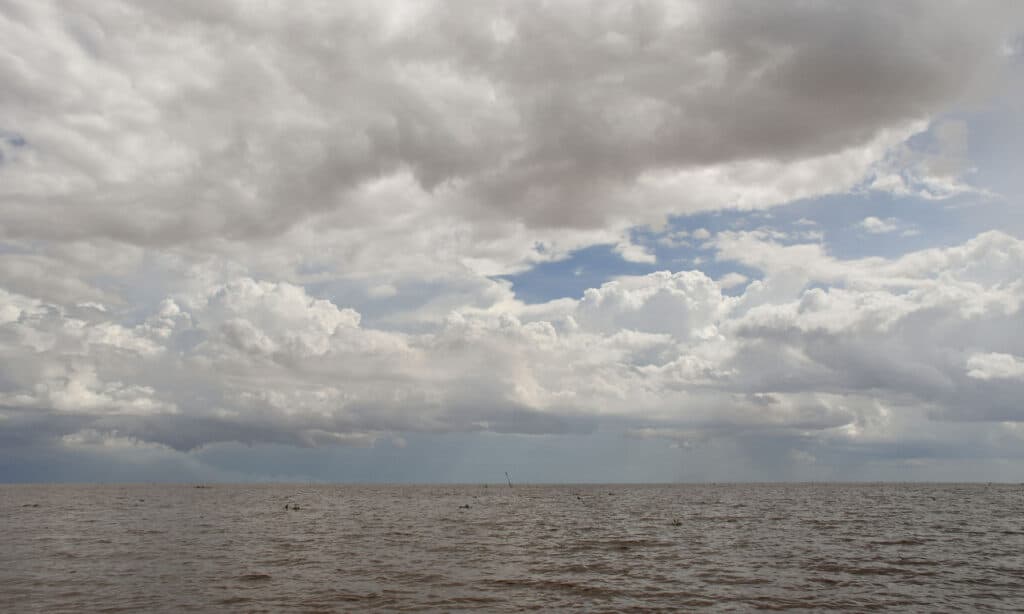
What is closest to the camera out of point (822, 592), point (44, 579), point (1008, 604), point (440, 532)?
point (1008, 604)

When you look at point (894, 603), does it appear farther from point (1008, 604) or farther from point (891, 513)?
point (891, 513)

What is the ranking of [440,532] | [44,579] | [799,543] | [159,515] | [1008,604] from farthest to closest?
[159,515] < [440,532] < [799,543] < [44,579] < [1008,604]

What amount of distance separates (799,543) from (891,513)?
5235 centimetres

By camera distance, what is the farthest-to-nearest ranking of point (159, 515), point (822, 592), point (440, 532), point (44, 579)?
1. point (159, 515)
2. point (440, 532)
3. point (44, 579)
4. point (822, 592)

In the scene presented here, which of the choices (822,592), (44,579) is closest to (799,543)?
(822,592)

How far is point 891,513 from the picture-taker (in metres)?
104

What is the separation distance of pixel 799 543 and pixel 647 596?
102ft

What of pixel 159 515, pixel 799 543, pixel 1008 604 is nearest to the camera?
pixel 1008 604

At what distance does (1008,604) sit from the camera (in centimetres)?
3700

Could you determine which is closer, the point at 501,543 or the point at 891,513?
the point at 501,543

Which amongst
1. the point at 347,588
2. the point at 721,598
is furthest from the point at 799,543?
the point at 347,588

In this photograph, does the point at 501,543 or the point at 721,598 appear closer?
the point at 721,598

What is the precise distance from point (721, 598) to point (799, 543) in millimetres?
29345

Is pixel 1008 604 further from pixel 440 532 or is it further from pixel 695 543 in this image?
pixel 440 532
